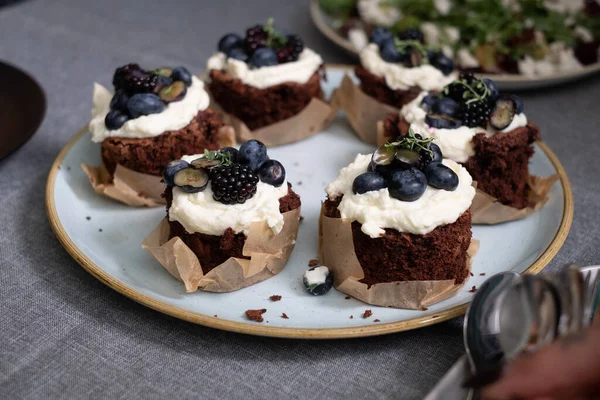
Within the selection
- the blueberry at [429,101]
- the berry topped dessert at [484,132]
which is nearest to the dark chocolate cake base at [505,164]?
the berry topped dessert at [484,132]

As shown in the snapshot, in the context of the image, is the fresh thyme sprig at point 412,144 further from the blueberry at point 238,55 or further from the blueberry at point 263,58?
the blueberry at point 238,55

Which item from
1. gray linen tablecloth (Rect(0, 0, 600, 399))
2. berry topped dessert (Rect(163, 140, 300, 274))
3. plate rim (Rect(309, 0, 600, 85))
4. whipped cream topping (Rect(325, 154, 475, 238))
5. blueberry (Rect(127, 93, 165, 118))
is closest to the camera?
gray linen tablecloth (Rect(0, 0, 600, 399))

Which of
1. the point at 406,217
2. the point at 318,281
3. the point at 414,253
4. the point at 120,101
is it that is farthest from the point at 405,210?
the point at 120,101

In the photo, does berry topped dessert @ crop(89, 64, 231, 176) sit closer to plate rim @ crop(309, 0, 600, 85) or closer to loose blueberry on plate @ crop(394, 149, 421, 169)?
loose blueberry on plate @ crop(394, 149, 421, 169)

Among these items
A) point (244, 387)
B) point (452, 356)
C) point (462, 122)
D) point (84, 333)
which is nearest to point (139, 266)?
point (84, 333)

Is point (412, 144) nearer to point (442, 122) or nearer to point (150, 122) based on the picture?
point (442, 122)

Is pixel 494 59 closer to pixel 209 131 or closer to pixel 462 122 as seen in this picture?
pixel 462 122

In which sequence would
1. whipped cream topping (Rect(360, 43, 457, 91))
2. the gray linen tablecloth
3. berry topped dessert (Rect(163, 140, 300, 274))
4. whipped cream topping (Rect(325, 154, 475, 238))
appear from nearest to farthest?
1. the gray linen tablecloth
2. whipped cream topping (Rect(325, 154, 475, 238))
3. berry topped dessert (Rect(163, 140, 300, 274))
4. whipped cream topping (Rect(360, 43, 457, 91))

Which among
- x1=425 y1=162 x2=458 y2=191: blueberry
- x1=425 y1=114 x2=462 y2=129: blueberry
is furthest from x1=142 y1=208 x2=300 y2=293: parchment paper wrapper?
x1=425 y1=114 x2=462 y2=129: blueberry
